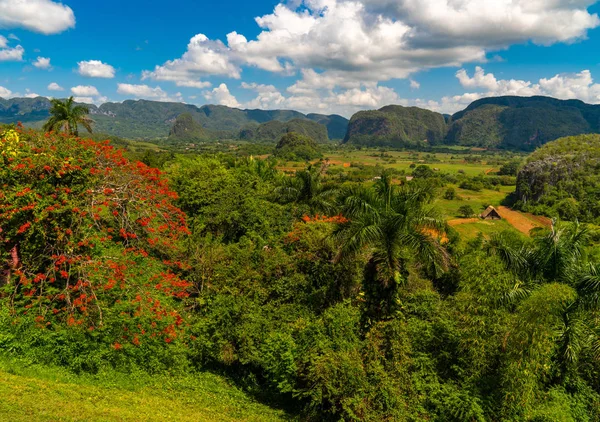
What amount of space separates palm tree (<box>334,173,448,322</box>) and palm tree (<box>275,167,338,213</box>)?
1069 cm

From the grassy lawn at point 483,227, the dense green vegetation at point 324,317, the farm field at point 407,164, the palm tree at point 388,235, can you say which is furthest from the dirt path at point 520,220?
the farm field at point 407,164

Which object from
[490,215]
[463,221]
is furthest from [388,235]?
[490,215]

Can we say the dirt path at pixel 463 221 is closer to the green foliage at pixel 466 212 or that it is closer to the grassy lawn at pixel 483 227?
the grassy lawn at pixel 483 227

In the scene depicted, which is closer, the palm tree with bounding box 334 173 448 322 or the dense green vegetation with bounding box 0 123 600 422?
the dense green vegetation with bounding box 0 123 600 422

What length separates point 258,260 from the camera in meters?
13.9

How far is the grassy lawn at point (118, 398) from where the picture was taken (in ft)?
21.6

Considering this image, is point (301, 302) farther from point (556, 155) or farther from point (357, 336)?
point (556, 155)

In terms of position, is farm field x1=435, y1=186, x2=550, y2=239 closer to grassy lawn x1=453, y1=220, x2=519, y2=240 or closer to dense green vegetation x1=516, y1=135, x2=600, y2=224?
grassy lawn x1=453, y1=220, x2=519, y2=240

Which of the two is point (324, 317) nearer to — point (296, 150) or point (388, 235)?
point (388, 235)

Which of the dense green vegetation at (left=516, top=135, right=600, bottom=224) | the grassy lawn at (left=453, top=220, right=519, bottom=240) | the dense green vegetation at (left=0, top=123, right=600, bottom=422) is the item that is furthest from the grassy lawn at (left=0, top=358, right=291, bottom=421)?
the dense green vegetation at (left=516, top=135, right=600, bottom=224)

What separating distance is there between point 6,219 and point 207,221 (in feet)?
32.9

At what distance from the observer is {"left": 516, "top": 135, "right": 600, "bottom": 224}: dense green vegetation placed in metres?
59.9

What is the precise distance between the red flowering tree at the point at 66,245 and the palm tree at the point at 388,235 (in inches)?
232

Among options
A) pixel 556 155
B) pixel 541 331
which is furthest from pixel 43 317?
pixel 556 155
